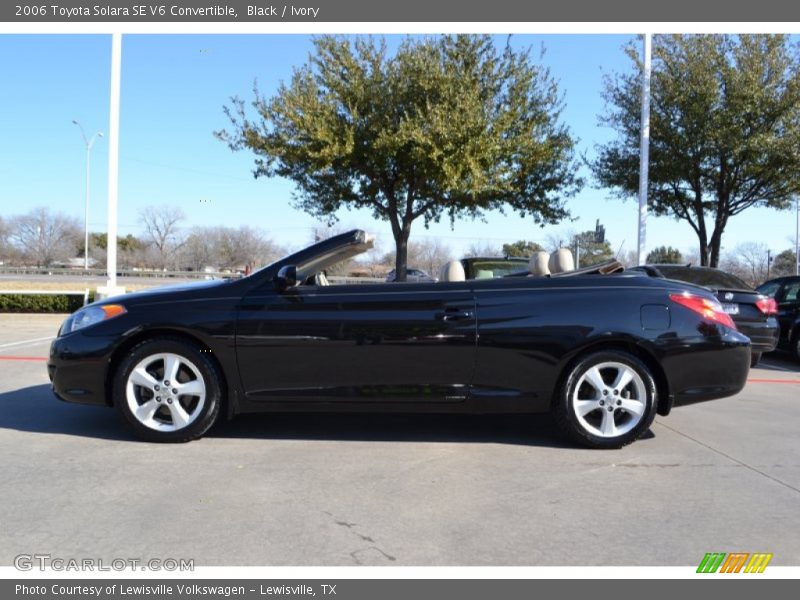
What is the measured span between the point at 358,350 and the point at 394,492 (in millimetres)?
1163

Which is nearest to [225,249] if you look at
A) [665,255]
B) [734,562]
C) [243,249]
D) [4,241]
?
[243,249]

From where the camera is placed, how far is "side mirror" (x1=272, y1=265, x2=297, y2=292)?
4.69 metres

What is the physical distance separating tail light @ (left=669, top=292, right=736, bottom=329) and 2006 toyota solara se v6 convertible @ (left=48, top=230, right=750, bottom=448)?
0.07 feet

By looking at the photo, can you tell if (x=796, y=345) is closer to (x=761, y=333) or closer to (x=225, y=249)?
(x=761, y=333)

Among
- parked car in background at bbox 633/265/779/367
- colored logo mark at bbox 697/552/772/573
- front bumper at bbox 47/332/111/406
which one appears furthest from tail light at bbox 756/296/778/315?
front bumper at bbox 47/332/111/406

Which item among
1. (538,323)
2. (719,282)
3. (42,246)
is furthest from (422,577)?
(42,246)

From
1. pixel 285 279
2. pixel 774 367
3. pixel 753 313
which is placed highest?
pixel 285 279

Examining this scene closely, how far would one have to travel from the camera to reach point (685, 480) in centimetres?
413

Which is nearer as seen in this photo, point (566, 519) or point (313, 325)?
point (566, 519)

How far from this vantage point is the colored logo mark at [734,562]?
3.00 m

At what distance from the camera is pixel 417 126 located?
43.1ft

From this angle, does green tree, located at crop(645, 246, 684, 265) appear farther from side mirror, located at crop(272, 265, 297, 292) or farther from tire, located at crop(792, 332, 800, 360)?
side mirror, located at crop(272, 265, 297, 292)

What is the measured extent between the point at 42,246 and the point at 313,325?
60888 mm

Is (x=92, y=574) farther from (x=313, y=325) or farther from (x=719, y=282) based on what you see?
(x=719, y=282)
